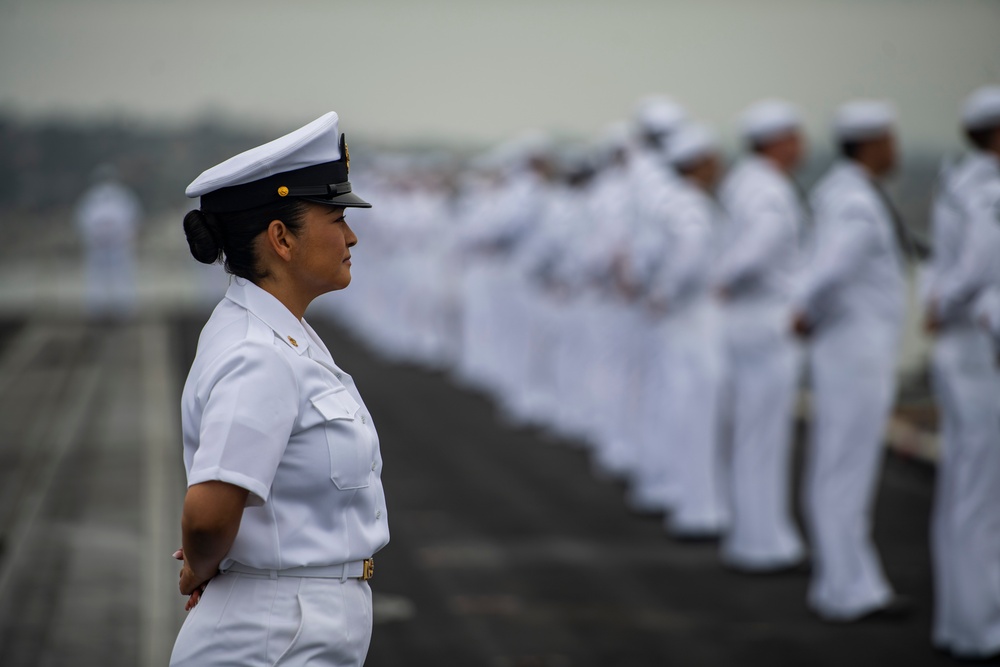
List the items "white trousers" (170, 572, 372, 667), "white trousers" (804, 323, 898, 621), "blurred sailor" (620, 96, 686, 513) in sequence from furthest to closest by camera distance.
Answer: "blurred sailor" (620, 96, 686, 513)
"white trousers" (804, 323, 898, 621)
"white trousers" (170, 572, 372, 667)

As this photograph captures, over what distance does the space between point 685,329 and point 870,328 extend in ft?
7.84

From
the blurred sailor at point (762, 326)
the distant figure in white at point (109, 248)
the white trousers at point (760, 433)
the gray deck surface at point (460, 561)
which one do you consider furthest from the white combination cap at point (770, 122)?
the distant figure in white at point (109, 248)

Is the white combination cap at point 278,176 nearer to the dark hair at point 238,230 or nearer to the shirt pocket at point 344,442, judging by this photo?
the dark hair at point 238,230

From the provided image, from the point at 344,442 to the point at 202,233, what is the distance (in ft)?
1.64

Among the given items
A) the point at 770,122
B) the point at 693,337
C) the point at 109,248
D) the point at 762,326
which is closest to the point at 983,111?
the point at 770,122

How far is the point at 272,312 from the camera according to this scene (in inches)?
101

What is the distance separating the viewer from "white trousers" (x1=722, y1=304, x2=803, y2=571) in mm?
7445

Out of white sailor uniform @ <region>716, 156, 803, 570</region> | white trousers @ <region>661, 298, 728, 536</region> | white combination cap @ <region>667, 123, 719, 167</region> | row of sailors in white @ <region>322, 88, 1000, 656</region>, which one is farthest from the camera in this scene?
white combination cap @ <region>667, 123, 719, 167</region>

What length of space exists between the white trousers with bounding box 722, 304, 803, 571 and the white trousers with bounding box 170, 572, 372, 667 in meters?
5.23

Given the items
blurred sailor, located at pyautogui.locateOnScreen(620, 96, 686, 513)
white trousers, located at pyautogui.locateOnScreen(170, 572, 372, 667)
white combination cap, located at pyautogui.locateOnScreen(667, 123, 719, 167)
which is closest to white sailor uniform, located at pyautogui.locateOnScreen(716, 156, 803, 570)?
white combination cap, located at pyautogui.locateOnScreen(667, 123, 719, 167)

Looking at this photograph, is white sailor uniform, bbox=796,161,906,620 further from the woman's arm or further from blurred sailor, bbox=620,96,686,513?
the woman's arm

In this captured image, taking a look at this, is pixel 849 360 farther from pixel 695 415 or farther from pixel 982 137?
pixel 695 415

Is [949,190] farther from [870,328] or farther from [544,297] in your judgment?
[544,297]

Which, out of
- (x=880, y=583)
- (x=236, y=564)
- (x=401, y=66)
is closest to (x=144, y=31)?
(x=401, y=66)
